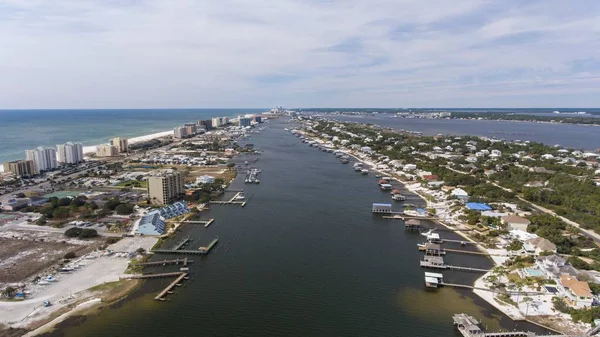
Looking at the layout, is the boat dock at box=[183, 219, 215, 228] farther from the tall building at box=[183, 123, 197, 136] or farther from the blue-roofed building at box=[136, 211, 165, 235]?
the tall building at box=[183, 123, 197, 136]

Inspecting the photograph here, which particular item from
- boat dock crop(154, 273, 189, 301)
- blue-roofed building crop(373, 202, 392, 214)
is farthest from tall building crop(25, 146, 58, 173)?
blue-roofed building crop(373, 202, 392, 214)

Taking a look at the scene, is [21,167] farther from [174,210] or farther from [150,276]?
[150,276]

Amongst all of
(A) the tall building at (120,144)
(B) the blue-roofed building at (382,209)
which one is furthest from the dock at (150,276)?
(A) the tall building at (120,144)

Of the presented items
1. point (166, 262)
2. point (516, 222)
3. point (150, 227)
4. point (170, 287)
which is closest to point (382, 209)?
point (516, 222)

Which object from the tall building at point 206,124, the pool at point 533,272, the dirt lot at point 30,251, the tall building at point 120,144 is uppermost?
the tall building at point 206,124

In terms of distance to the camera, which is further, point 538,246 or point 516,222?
point 516,222

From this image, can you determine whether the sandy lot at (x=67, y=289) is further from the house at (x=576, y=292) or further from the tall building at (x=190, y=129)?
the tall building at (x=190, y=129)
